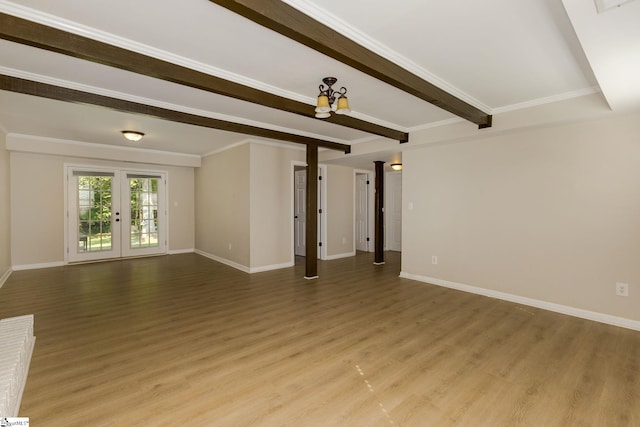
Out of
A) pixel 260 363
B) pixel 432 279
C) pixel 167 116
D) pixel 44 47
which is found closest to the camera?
pixel 44 47

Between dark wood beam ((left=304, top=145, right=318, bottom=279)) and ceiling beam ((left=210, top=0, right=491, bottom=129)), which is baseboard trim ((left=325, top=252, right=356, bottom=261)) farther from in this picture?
ceiling beam ((left=210, top=0, right=491, bottom=129))

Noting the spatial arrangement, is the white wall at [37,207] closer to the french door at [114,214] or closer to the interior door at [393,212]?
the french door at [114,214]

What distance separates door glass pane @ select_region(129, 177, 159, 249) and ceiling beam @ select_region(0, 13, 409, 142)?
5.42m

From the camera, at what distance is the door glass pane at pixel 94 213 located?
6.48 metres

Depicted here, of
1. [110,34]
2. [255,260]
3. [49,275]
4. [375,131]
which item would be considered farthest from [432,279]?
[49,275]

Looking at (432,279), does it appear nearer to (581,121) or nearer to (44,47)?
(581,121)

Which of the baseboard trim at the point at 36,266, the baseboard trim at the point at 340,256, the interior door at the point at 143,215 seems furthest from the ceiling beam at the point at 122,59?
the baseboard trim at the point at 36,266

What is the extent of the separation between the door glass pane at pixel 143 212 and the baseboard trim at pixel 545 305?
618 cm

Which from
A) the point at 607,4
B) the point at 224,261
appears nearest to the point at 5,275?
the point at 224,261

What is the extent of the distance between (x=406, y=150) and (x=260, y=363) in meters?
4.02

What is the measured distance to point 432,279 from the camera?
16.1 ft

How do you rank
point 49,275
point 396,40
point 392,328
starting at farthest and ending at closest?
point 49,275
point 392,328
point 396,40

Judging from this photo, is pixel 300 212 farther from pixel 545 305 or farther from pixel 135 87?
pixel 545 305

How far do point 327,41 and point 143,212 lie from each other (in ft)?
22.4
